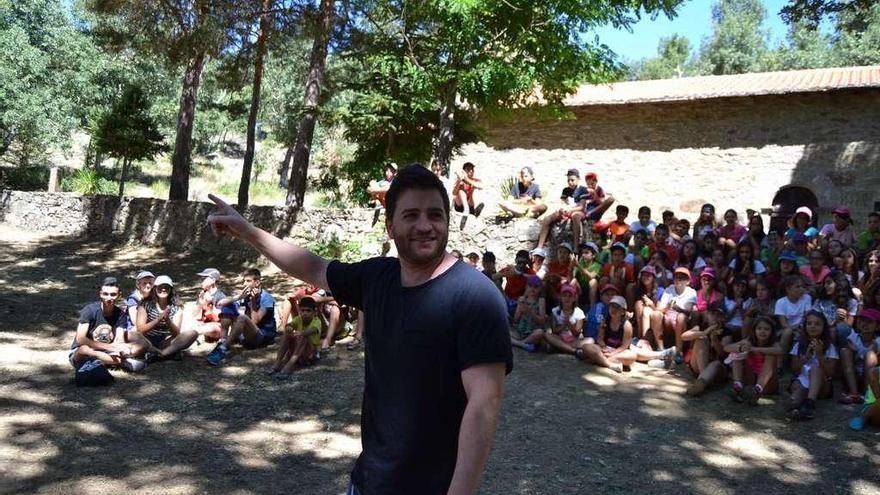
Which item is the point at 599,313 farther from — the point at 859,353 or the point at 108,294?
the point at 108,294

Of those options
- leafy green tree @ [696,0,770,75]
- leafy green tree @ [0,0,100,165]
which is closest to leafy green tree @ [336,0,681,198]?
leafy green tree @ [0,0,100,165]

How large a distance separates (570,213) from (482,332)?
8411 mm

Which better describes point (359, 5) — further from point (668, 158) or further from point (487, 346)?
point (487, 346)

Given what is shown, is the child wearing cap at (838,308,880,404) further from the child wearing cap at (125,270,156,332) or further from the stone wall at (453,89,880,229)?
the stone wall at (453,89,880,229)

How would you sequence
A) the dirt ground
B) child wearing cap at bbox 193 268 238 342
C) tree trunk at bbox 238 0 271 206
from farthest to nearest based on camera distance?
tree trunk at bbox 238 0 271 206, child wearing cap at bbox 193 268 238 342, the dirt ground

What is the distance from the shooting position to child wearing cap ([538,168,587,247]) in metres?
9.73

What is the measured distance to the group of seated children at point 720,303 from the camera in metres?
6.45

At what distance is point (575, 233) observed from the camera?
9711 millimetres

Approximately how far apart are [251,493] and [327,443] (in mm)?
1056

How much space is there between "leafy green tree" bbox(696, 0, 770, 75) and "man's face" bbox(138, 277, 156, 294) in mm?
33468

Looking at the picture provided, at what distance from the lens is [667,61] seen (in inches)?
1941

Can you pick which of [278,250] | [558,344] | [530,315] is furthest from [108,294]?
[278,250]

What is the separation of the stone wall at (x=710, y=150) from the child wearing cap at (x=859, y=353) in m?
8.14

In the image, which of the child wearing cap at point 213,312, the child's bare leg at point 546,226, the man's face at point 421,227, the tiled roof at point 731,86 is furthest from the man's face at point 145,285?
the tiled roof at point 731,86
